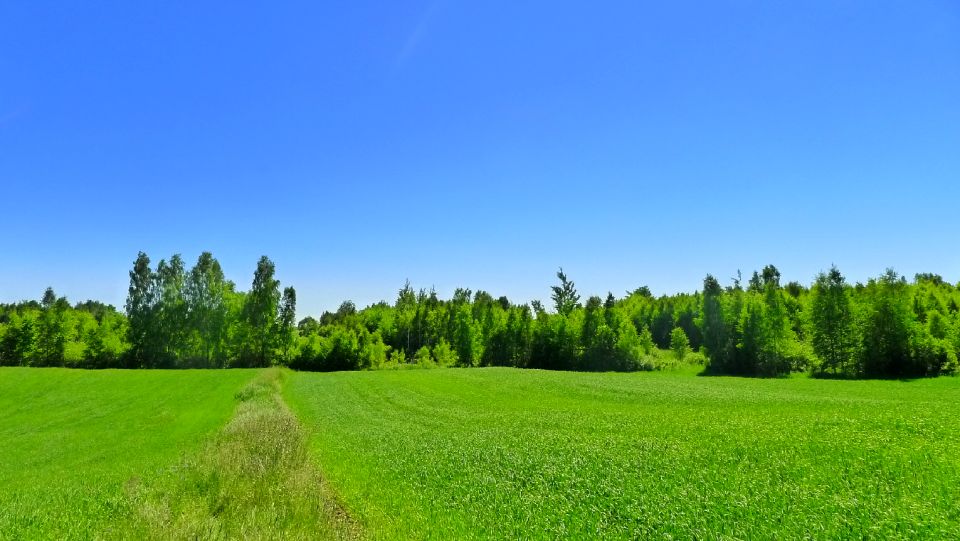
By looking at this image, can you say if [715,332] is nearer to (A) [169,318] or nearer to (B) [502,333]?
(B) [502,333]

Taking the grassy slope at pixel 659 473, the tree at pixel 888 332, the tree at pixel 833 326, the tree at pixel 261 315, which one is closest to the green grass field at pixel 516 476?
the grassy slope at pixel 659 473

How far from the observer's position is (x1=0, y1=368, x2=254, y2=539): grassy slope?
43.0 feet

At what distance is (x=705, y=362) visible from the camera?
276ft

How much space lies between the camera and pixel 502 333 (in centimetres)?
10656

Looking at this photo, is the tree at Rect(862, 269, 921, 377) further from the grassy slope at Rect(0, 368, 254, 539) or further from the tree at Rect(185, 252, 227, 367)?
the tree at Rect(185, 252, 227, 367)

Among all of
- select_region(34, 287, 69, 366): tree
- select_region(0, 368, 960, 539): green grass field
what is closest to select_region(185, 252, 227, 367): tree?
select_region(34, 287, 69, 366): tree

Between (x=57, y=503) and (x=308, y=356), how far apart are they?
279 feet

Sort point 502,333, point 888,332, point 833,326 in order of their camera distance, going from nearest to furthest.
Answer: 1. point 888,332
2. point 833,326
3. point 502,333

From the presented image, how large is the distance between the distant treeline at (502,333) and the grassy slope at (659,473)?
49.2 m

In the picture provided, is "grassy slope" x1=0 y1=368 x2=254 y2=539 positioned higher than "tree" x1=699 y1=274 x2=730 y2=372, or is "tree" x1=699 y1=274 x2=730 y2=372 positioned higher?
"tree" x1=699 y1=274 x2=730 y2=372

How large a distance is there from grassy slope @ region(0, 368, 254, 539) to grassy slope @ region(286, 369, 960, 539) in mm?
7305

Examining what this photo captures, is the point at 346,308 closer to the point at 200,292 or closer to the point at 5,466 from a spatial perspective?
the point at 200,292

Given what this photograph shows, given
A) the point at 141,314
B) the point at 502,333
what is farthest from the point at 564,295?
the point at 141,314

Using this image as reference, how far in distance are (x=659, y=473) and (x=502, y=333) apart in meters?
92.6
